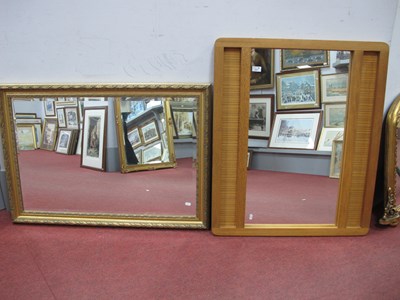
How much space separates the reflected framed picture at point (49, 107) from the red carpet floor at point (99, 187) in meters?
0.29

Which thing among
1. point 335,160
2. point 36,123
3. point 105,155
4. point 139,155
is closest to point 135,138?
point 139,155

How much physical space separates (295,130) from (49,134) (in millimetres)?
1836

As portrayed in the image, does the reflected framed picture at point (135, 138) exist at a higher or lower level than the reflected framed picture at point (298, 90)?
lower

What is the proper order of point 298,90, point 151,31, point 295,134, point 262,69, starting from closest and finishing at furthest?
point 151,31 < point 262,69 < point 298,90 < point 295,134

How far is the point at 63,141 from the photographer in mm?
1858

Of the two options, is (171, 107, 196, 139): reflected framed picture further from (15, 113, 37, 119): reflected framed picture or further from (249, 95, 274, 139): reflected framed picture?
(15, 113, 37, 119): reflected framed picture

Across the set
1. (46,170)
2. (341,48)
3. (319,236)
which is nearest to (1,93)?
(46,170)

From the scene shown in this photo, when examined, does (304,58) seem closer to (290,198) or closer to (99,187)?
(290,198)

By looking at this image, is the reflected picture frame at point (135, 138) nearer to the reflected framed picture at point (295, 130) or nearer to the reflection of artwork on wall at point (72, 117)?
the reflection of artwork on wall at point (72, 117)

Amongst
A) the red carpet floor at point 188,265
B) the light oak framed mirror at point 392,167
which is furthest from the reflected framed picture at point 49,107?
the light oak framed mirror at point 392,167

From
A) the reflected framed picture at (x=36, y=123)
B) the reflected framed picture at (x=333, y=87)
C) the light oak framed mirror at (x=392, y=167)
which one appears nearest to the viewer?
the light oak framed mirror at (x=392, y=167)

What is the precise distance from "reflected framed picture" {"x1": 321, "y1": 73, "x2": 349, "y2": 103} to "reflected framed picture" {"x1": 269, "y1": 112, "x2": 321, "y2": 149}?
14cm

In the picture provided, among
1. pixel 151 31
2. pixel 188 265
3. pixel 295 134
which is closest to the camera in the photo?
pixel 188 265

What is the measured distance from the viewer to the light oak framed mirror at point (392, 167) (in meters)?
1.53
